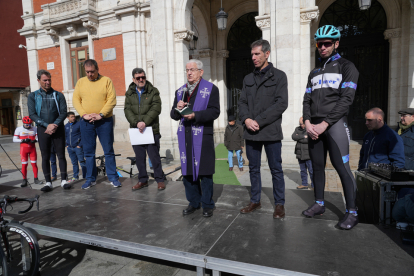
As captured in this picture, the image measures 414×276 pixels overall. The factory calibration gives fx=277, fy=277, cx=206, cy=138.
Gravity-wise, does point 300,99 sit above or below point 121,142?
above

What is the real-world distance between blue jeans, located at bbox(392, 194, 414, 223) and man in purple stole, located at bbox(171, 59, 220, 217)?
1999 millimetres

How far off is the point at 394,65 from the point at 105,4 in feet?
45.9

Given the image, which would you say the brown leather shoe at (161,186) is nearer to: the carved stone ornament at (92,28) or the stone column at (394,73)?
the stone column at (394,73)

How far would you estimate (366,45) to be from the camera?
36.3ft

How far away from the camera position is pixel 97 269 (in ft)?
10.4

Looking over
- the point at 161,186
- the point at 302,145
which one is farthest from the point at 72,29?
the point at 302,145

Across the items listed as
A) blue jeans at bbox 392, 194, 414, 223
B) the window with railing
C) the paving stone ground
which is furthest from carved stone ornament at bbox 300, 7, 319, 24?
the window with railing

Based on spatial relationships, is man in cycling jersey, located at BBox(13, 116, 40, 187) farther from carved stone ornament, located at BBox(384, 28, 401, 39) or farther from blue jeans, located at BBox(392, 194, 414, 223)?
carved stone ornament, located at BBox(384, 28, 401, 39)

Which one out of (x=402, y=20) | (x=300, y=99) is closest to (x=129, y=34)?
(x=300, y=99)

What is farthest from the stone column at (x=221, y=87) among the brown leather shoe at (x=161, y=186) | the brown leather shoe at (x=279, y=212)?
the brown leather shoe at (x=279, y=212)

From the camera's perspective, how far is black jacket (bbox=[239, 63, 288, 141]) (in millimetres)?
3211

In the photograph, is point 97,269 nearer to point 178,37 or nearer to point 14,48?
point 178,37

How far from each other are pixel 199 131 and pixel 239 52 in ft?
35.6

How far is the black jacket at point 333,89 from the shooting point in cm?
277
